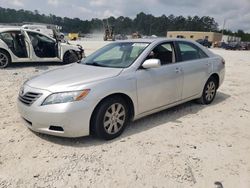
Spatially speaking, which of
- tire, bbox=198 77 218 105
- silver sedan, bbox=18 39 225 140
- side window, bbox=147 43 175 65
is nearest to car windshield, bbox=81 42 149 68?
silver sedan, bbox=18 39 225 140

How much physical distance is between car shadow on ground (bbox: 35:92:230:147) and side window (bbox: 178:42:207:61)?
1.07 meters

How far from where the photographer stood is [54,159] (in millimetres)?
3551

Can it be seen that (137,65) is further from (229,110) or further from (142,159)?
(229,110)

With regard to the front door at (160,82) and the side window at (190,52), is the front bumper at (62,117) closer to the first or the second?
the front door at (160,82)

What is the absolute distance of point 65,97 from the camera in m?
3.71

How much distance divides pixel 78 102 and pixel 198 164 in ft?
5.80

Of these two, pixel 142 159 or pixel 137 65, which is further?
pixel 137 65

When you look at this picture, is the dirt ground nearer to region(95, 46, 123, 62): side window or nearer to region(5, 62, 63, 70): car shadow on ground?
region(95, 46, 123, 62): side window

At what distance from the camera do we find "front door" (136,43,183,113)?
14.6 ft

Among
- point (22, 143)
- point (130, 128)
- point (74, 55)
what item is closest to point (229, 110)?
point (130, 128)

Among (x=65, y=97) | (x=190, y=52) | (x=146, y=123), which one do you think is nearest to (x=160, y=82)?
(x=146, y=123)

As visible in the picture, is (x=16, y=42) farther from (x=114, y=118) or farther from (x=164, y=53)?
(x=114, y=118)

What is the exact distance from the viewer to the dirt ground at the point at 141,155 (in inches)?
124

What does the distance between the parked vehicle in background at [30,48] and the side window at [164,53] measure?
6929mm
